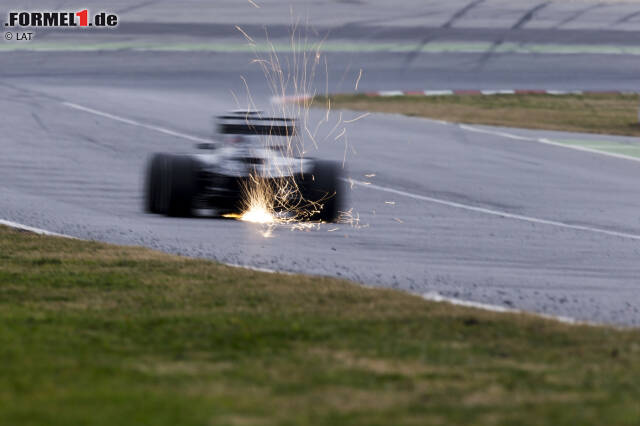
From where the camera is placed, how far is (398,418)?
188 inches

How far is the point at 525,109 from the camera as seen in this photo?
2466cm

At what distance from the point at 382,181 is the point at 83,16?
84.4 ft

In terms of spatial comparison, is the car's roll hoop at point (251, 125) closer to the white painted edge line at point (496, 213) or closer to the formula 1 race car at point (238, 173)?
the formula 1 race car at point (238, 173)

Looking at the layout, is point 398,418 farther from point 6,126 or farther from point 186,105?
point 186,105

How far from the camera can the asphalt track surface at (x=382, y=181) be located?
9727 mm

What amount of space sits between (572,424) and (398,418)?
84cm

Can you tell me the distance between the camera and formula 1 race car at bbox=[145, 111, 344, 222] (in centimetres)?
1096

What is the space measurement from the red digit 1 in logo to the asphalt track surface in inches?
262

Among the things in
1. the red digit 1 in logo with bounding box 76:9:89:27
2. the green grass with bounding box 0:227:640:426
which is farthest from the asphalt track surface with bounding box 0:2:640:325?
the red digit 1 in logo with bounding box 76:9:89:27

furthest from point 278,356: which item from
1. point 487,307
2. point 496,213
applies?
point 496,213

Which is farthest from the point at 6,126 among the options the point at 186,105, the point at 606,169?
the point at 606,169

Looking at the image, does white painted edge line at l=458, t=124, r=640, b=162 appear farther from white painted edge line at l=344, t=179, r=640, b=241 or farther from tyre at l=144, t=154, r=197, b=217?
tyre at l=144, t=154, r=197, b=217

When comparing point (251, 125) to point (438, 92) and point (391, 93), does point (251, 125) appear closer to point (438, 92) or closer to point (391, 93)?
point (391, 93)

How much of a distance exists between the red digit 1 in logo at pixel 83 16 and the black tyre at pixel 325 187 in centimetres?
2648
